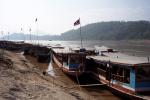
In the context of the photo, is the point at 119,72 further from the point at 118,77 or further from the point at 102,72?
the point at 102,72

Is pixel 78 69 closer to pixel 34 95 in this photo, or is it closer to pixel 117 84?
pixel 117 84

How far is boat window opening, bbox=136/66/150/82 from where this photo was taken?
687 inches

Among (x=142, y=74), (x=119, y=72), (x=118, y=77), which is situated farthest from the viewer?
(x=119, y=72)

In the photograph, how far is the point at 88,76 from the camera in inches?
1080

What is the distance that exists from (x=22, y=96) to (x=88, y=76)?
45.2 feet

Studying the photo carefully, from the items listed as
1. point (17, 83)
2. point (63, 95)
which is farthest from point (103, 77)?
point (17, 83)

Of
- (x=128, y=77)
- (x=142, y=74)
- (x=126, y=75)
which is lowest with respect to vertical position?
(x=128, y=77)

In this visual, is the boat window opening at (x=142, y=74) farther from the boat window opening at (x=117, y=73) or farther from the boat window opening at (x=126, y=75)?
the boat window opening at (x=117, y=73)

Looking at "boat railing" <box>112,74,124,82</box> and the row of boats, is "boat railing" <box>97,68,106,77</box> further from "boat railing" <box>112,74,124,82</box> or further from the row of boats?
"boat railing" <box>112,74,124,82</box>

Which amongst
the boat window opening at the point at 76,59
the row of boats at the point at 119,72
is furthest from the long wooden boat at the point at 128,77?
the boat window opening at the point at 76,59

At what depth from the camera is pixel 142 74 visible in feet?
58.0

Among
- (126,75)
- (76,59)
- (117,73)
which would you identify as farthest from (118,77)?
(76,59)

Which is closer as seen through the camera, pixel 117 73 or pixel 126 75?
pixel 126 75

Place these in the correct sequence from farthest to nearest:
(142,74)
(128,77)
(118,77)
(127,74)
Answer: (118,77) < (127,74) < (128,77) < (142,74)
